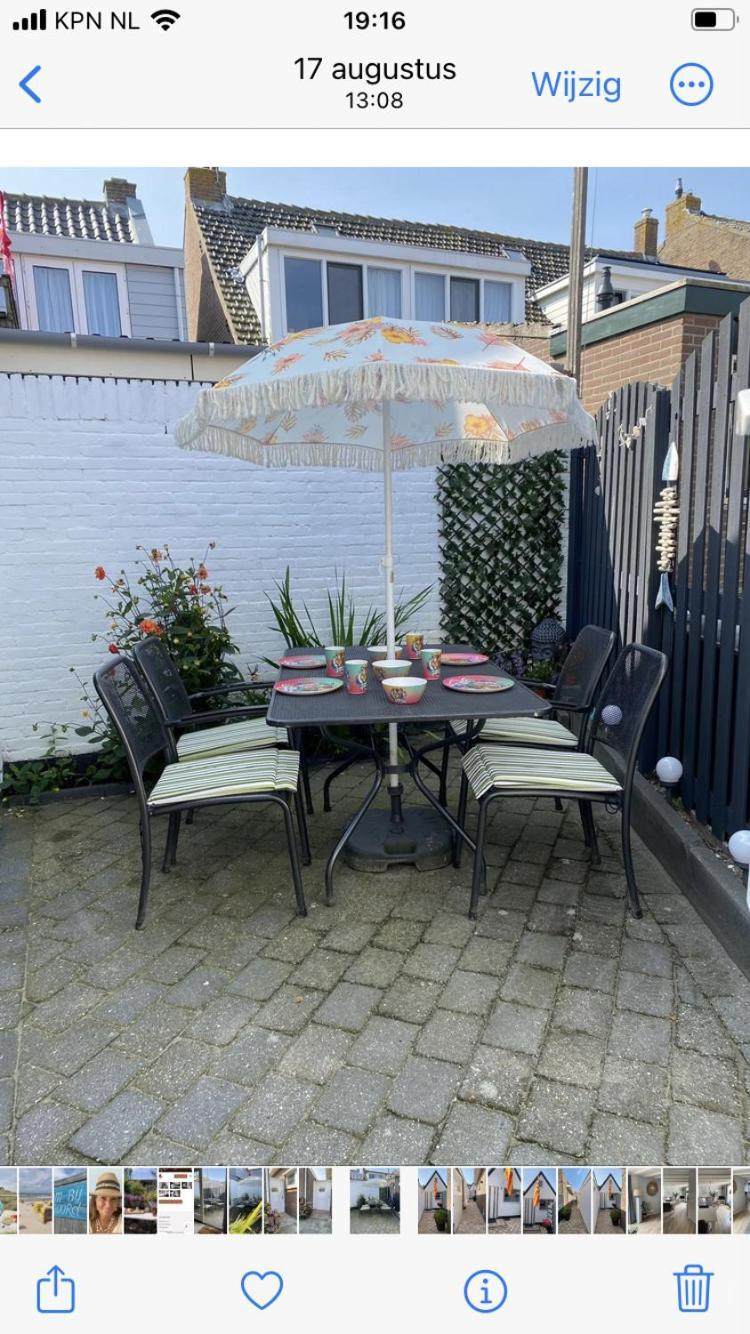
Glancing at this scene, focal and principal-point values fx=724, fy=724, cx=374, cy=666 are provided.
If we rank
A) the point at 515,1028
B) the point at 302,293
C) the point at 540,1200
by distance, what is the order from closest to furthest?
the point at 540,1200, the point at 515,1028, the point at 302,293

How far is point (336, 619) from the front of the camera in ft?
15.6

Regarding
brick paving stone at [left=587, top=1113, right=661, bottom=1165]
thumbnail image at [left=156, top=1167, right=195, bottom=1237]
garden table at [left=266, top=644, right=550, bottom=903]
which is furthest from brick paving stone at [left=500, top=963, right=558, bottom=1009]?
thumbnail image at [left=156, top=1167, right=195, bottom=1237]

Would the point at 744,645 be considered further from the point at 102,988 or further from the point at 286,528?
the point at 286,528

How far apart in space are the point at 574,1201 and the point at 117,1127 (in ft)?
Result: 3.46

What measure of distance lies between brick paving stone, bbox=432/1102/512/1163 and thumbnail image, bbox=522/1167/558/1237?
0.26 m

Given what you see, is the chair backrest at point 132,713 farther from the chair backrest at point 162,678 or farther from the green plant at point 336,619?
the green plant at point 336,619

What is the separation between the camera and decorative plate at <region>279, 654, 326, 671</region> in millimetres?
3488

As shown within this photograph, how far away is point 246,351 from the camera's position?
5.75 meters

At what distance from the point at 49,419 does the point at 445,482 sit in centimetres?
251

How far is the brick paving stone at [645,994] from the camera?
6.82 feet
